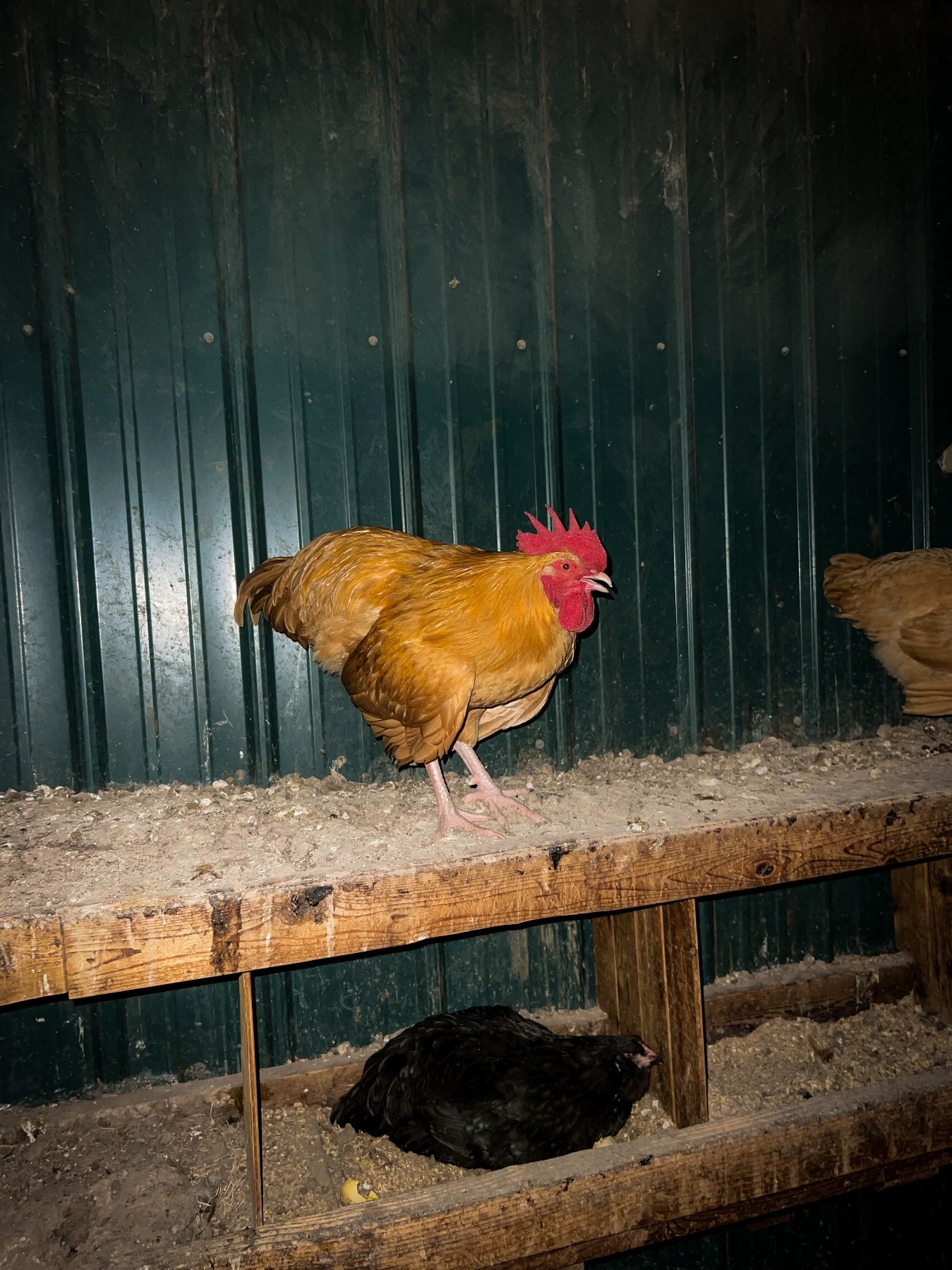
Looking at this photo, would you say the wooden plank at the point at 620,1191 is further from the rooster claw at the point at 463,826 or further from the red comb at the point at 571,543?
the red comb at the point at 571,543

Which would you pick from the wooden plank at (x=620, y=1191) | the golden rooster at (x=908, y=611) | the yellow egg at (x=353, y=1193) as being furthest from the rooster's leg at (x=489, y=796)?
the golden rooster at (x=908, y=611)

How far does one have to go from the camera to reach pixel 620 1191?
1879 mm

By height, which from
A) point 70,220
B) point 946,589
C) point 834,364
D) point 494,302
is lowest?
point 946,589

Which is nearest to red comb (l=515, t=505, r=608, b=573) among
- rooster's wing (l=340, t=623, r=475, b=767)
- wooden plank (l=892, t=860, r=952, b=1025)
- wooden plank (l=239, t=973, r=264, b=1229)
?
rooster's wing (l=340, t=623, r=475, b=767)

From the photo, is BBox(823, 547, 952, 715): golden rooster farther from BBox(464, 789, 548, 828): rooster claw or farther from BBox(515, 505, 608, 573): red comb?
BBox(464, 789, 548, 828): rooster claw

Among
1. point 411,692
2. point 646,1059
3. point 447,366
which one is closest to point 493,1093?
point 646,1059

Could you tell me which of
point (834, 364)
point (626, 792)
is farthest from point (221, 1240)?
point (834, 364)

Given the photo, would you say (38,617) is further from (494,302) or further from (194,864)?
(494,302)

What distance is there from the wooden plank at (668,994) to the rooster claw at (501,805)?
492 mm

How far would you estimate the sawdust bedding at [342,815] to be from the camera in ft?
5.43

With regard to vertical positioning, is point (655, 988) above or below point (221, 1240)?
above

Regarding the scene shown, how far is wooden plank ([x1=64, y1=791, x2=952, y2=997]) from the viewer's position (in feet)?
4.81

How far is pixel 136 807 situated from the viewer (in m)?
2.25

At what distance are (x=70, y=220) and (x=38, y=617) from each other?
141cm
